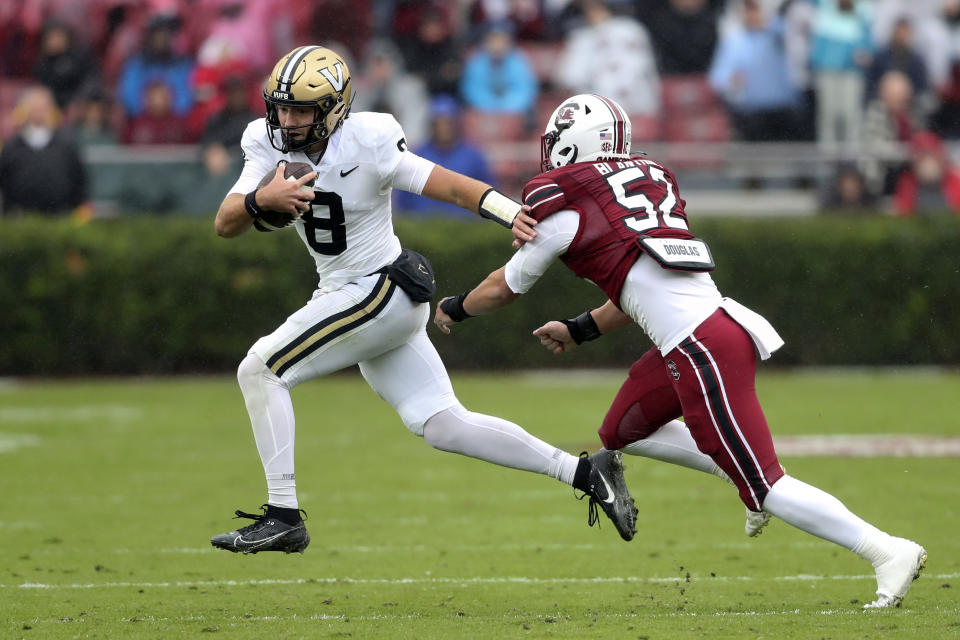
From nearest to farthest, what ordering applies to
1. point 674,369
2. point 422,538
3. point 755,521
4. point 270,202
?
point 674,369
point 270,202
point 755,521
point 422,538

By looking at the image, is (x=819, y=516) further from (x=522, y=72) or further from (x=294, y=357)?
(x=522, y=72)

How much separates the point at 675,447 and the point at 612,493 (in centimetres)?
29

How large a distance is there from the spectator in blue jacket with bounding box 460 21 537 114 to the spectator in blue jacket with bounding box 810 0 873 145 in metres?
2.71

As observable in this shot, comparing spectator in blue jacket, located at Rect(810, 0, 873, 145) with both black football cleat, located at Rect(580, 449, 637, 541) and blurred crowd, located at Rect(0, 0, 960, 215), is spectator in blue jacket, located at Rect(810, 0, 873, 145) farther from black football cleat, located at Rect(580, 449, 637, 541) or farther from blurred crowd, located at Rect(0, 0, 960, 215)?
black football cleat, located at Rect(580, 449, 637, 541)

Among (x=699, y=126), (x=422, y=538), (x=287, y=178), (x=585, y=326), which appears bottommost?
(x=422, y=538)

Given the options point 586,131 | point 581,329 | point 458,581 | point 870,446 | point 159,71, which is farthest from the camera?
point 159,71

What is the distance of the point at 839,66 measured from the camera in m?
14.2

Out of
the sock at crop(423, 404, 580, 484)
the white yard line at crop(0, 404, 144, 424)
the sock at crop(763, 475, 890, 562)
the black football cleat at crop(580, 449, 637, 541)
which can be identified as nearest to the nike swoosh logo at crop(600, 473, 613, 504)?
the black football cleat at crop(580, 449, 637, 541)

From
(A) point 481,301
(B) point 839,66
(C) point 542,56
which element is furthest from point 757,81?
(A) point 481,301

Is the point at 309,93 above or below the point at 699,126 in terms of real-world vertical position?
above

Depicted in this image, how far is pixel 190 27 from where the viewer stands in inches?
579

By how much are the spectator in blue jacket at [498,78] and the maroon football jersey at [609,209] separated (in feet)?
29.6

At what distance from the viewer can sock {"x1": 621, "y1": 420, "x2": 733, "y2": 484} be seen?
217 inches

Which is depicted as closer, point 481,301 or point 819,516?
point 819,516
